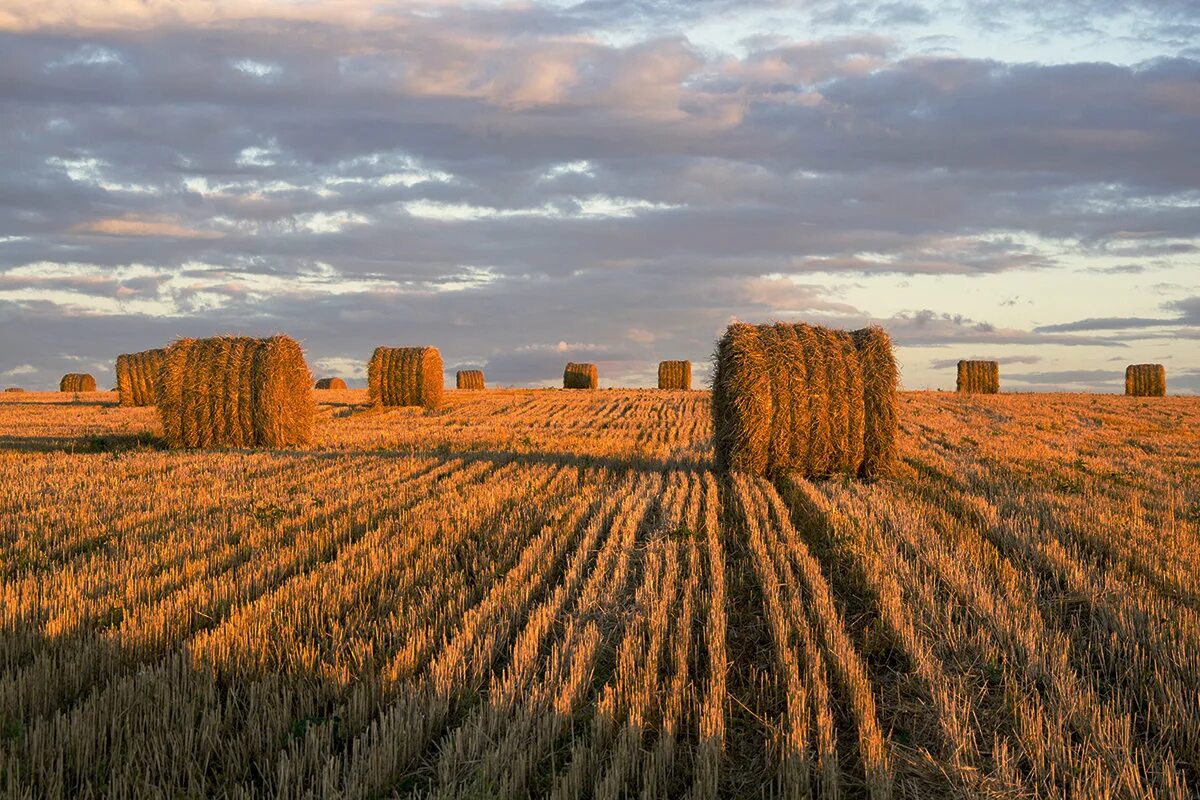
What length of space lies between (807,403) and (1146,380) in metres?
35.4

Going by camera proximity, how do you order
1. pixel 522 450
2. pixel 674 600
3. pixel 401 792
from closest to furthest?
pixel 401 792 < pixel 674 600 < pixel 522 450

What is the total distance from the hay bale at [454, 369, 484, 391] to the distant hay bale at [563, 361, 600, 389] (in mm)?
5773

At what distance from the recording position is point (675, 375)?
45.5 meters

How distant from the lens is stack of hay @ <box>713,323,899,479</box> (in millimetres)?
13961

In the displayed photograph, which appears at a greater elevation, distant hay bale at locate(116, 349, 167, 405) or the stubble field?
distant hay bale at locate(116, 349, 167, 405)

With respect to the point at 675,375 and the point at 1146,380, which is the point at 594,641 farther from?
the point at 1146,380

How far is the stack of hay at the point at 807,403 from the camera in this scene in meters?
14.0

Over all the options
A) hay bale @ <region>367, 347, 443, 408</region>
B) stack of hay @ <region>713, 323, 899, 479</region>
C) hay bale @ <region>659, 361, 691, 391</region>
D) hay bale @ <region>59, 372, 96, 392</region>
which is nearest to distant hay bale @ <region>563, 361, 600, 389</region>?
hay bale @ <region>659, 361, 691, 391</region>

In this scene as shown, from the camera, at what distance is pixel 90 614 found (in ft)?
20.2

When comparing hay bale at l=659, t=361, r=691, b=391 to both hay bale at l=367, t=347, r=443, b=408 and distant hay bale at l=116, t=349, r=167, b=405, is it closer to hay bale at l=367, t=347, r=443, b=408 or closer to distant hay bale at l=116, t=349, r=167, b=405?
hay bale at l=367, t=347, r=443, b=408

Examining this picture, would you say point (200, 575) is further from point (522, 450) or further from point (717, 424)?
point (522, 450)

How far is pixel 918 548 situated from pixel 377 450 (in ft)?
38.4

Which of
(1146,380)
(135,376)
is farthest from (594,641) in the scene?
(1146,380)

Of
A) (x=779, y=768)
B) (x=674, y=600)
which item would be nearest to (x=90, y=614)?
(x=674, y=600)
